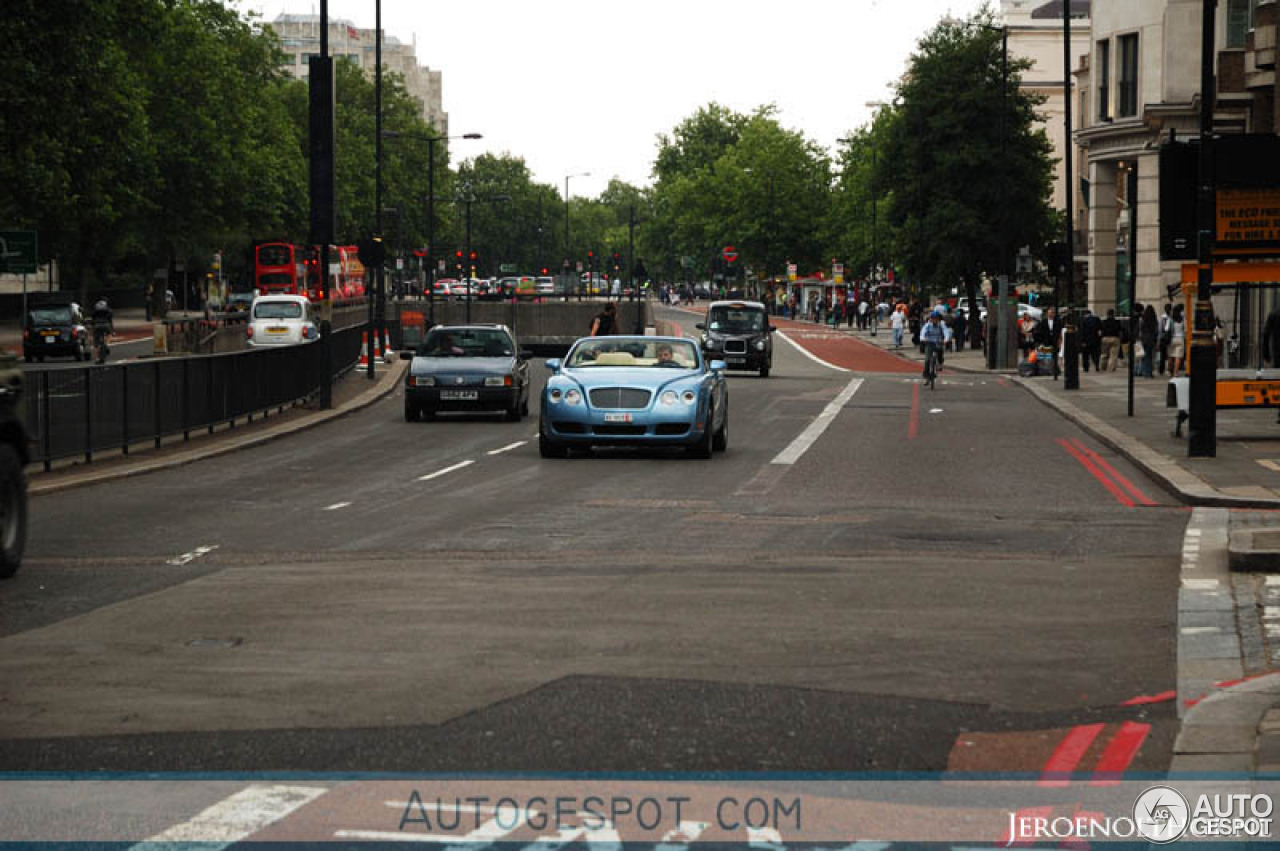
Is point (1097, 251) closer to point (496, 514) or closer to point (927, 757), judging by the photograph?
point (496, 514)

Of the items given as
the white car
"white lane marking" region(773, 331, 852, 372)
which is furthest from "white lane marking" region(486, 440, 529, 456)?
"white lane marking" region(773, 331, 852, 372)

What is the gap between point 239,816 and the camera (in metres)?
5.84

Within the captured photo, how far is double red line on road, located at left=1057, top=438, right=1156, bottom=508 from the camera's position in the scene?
17.9 m

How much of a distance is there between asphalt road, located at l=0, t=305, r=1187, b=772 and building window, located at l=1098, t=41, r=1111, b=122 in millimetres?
39974

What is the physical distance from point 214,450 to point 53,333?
1327 inches

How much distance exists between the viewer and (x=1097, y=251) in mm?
58406

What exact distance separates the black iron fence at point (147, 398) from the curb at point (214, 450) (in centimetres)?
63

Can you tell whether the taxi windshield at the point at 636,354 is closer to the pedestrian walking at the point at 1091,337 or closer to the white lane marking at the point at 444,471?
the white lane marking at the point at 444,471

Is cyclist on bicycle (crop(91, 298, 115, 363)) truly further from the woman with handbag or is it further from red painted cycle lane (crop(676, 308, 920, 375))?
the woman with handbag

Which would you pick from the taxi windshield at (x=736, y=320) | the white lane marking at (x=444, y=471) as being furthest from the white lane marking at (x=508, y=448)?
the taxi windshield at (x=736, y=320)

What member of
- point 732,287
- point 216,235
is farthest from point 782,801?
point 732,287

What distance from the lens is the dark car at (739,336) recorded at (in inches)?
1991

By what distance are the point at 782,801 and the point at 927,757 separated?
3.00 ft

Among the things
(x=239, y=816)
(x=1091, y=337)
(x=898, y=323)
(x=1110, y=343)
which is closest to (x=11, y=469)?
(x=239, y=816)
